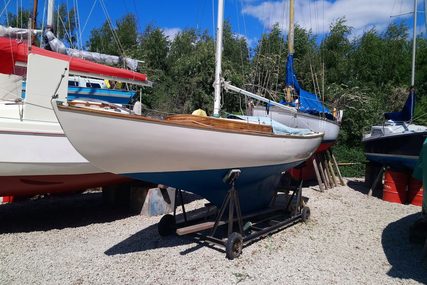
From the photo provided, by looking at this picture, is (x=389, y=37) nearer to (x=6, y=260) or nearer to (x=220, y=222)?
(x=220, y=222)

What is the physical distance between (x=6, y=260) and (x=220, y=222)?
2.65 metres

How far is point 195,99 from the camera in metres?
18.0

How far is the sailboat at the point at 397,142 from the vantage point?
8695mm

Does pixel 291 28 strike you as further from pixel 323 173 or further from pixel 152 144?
pixel 152 144

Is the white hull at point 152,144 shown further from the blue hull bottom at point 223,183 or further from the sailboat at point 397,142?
the sailboat at point 397,142

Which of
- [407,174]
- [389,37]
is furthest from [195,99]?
[389,37]

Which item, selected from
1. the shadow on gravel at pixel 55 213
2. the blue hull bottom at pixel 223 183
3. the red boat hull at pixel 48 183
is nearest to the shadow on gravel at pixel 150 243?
the blue hull bottom at pixel 223 183

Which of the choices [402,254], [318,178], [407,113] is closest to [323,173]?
[318,178]

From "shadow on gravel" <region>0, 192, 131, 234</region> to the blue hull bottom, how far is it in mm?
2219

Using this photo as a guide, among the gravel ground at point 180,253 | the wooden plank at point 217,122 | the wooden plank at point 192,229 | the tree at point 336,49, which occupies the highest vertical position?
the tree at point 336,49

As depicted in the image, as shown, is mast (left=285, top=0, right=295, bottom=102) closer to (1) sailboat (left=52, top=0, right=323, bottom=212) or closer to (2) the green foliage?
(2) the green foliage

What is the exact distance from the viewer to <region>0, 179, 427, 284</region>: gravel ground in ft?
14.0

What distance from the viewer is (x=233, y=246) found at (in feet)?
15.7

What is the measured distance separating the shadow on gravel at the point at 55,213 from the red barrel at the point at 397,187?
5945 mm
